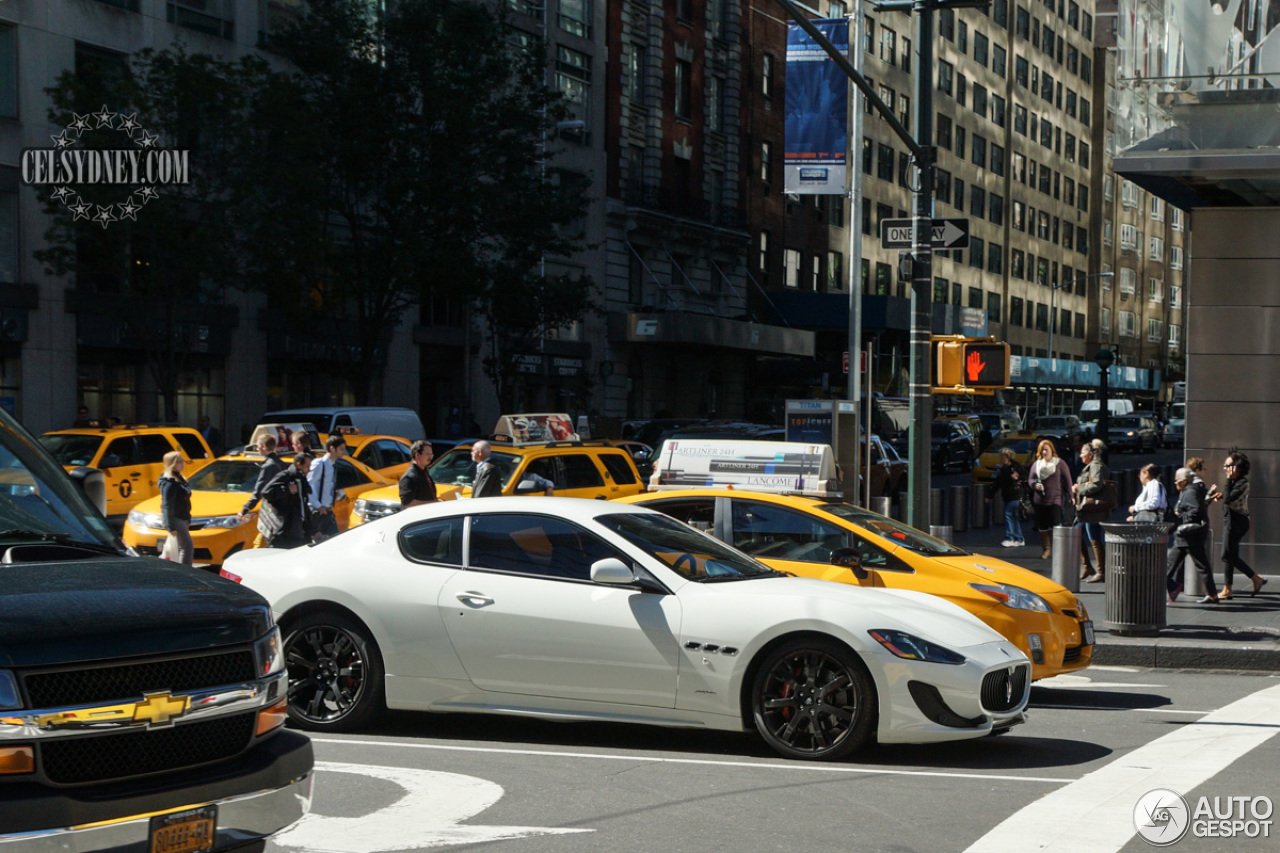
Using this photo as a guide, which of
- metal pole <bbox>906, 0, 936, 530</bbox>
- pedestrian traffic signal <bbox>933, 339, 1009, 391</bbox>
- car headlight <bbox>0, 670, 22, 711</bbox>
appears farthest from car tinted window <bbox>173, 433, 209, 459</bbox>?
car headlight <bbox>0, 670, 22, 711</bbox>

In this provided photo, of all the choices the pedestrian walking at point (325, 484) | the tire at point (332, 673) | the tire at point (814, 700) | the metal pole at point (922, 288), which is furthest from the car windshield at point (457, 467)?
the tire at point (814, 700)

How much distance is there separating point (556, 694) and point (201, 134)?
25.3m

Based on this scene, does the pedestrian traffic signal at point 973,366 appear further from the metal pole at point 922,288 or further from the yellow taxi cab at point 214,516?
the yellow taxi cab at point 214,516

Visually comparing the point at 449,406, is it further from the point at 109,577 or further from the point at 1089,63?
the point at 1089,63

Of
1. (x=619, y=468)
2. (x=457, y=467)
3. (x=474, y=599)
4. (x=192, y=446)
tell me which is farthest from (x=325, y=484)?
(x=474, y=599)

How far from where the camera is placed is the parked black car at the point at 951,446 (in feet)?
154

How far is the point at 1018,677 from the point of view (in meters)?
8.36

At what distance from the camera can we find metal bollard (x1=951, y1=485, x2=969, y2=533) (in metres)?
28.2

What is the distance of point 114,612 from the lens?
15.2 ft

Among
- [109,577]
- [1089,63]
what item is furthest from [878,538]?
[1089,63]

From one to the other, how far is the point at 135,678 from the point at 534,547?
418cm

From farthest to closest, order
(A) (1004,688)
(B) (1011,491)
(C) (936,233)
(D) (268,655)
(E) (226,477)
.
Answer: (B) (1011,491), (E) (226,477), (C) (936,233), (A) (1004,688), (D) (268,655)

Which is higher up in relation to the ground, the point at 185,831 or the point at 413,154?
the point at 413,154

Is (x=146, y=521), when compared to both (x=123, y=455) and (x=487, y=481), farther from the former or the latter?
(x=123, y=455)
